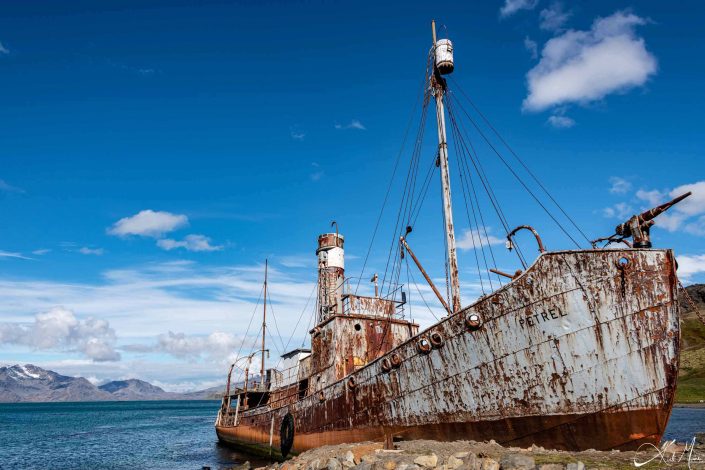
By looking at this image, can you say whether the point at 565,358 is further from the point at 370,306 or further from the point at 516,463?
the point at 370,306

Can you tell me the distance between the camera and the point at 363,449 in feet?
46.7

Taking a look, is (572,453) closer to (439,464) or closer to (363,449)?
(439,464)

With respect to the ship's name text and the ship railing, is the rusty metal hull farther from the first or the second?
the ship railing

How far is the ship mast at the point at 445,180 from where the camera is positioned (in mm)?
16261

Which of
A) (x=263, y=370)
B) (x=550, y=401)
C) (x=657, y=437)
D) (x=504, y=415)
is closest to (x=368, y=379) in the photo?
(x=504, y=415)

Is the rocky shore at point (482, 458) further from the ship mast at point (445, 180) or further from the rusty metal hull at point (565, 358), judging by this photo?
the ship mast at point (445, 180)

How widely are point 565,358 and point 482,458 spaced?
11.6 ft

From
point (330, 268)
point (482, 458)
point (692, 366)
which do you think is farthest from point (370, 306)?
point (692, 366)

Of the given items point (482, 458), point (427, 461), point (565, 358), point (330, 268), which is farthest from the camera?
point (330, 268)

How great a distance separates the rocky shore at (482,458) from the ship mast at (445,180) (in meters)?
4.74

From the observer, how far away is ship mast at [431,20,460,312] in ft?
53.3

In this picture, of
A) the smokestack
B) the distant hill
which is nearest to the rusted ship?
the smokestack

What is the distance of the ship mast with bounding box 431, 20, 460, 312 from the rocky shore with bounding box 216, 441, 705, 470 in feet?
15.6

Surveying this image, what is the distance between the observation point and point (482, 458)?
33.3 feet
